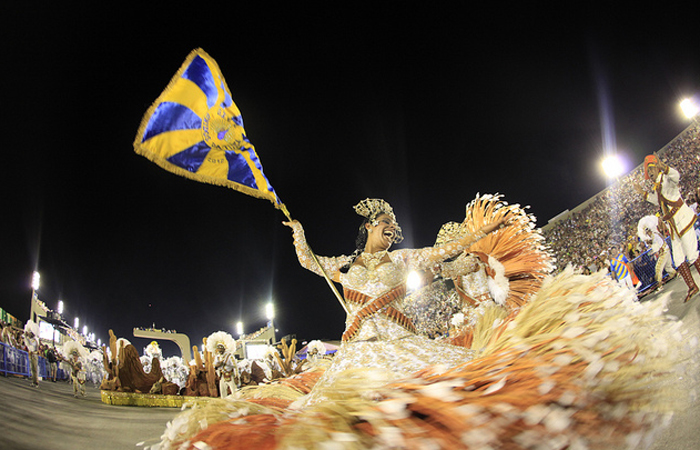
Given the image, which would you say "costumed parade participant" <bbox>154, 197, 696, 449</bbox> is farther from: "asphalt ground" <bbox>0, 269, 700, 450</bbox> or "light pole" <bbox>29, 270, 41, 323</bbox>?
"light pole" <bbox>29, 270, 41, 323</bbox>

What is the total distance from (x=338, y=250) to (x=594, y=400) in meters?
12.6

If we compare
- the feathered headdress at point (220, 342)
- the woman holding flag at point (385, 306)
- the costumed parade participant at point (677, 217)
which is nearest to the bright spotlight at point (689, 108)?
the costumed parade participant at point (677, 217)

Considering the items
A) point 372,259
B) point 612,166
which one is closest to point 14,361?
point 372,259

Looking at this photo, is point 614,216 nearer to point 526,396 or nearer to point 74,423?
point 526,396

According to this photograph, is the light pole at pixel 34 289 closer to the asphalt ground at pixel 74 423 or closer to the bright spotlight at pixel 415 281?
the asphalt ground at pixel 74 423

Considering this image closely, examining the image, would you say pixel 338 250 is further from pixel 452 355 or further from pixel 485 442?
pixel 485 442

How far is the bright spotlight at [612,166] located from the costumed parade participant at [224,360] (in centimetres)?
1682

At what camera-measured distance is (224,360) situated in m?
9.12

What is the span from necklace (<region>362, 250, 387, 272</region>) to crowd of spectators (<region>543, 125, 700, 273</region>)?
11.8 m

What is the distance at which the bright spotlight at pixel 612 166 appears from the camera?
53.6 ft

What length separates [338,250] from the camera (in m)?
13.6

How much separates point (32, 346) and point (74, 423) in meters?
0.93

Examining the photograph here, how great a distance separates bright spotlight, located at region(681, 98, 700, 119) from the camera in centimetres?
1526

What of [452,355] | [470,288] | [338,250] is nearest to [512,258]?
[470,288]
